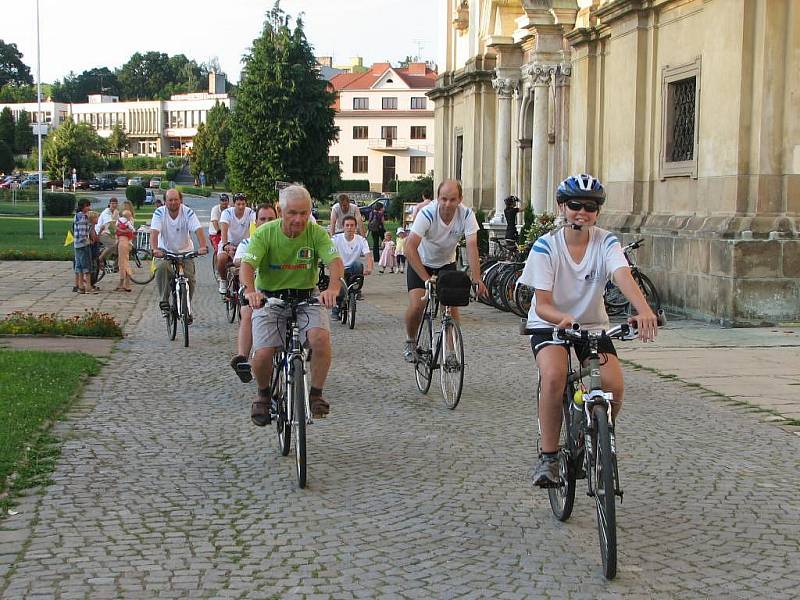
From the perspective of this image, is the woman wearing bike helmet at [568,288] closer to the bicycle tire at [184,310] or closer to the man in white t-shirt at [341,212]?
the bicycle tire at [184,310]

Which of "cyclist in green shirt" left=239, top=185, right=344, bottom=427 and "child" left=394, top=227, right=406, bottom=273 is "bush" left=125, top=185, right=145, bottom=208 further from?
"cyclist in green shirt" left=239, top=185, right=344, bottom=427

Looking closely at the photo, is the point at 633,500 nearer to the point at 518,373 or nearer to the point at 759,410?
the point at 759,410

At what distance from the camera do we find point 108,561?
5203 mm

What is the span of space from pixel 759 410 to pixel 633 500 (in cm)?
327

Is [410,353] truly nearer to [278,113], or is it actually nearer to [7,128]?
[278,113]

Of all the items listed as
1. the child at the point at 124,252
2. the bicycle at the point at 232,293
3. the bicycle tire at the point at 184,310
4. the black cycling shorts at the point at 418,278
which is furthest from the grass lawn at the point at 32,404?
the child at the point at 124,252

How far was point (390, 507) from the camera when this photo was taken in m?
6.22

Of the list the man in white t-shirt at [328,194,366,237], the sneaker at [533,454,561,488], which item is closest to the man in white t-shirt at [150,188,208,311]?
the man in white t-shirt at [328,194,366,237]

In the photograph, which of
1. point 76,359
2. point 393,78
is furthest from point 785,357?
point 393,78

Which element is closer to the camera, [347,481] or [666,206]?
[347,481]

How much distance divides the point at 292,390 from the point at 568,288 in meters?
1.98

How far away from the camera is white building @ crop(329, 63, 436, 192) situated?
109 metres

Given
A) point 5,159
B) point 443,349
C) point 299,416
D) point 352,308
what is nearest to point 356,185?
point 5,159

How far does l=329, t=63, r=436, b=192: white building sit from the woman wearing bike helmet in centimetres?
10352
